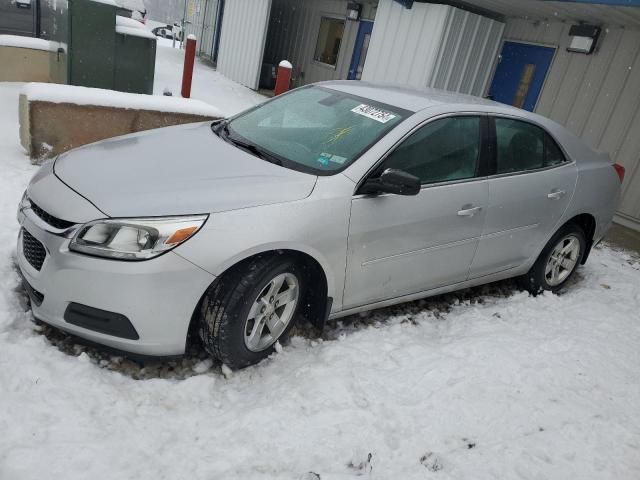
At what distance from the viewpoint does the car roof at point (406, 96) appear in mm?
3334

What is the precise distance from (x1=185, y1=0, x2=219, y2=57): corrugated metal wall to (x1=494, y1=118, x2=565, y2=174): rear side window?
14.5m

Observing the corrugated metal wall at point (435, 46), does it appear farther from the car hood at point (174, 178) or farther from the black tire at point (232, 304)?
the black tire at point (232, 304)

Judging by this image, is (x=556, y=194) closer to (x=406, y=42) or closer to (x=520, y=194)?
(x=520, y=194)

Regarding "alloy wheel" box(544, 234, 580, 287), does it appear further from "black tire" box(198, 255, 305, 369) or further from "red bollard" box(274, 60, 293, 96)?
"red bollard" box(274, 60, 293, 96)

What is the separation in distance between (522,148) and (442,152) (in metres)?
0.87

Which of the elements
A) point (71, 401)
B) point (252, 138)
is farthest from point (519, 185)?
point (71, 401)

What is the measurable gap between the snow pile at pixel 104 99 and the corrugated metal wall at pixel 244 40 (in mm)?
6782

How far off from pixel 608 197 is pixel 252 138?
10.3 ft

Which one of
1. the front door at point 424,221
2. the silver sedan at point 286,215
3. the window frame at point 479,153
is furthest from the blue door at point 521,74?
the front door at point 424,221

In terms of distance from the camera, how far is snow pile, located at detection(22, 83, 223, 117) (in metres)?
4.72

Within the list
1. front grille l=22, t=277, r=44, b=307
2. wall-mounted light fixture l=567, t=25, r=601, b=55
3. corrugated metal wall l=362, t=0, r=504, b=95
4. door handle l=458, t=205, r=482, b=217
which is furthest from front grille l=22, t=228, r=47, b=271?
wall-mounted light fixture l=567, t=25, r=601, b=55

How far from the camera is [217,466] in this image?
2.14 meters

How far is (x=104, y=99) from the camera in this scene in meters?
4.97

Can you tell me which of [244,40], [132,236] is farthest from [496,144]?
[244,40]
